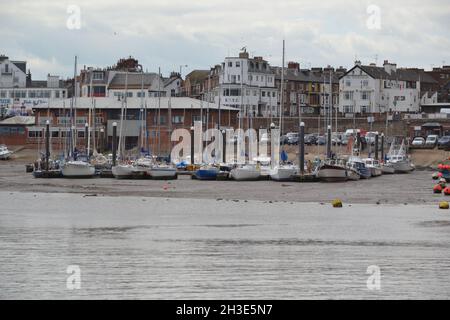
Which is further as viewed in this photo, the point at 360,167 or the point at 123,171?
the point at 360,167

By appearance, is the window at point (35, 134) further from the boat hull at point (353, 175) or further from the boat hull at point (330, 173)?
the boat hull at point (330, 173)

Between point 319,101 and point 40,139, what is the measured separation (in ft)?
211

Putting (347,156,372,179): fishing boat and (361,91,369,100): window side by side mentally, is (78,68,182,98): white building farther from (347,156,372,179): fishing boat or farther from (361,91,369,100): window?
(347,156,372,179): fishing boat

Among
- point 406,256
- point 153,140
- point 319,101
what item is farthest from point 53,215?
point 319,101

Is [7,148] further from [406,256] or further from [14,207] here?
[406,256]

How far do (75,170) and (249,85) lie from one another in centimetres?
8196

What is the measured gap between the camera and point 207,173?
9281 cm

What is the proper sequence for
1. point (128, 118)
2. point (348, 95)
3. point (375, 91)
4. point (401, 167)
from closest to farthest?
point (401, 167)
point (128, 118)
point (375, 91)
point (348, 95)

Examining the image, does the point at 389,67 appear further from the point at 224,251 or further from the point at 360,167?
the point at 224,251

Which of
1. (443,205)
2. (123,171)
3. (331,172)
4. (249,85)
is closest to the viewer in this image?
(443,205)

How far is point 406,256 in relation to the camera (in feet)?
132

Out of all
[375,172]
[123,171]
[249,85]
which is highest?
[249,85]

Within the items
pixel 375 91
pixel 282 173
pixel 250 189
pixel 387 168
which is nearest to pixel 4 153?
pixel 387 168

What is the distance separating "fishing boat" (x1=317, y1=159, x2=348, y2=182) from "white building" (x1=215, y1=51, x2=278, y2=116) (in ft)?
237
